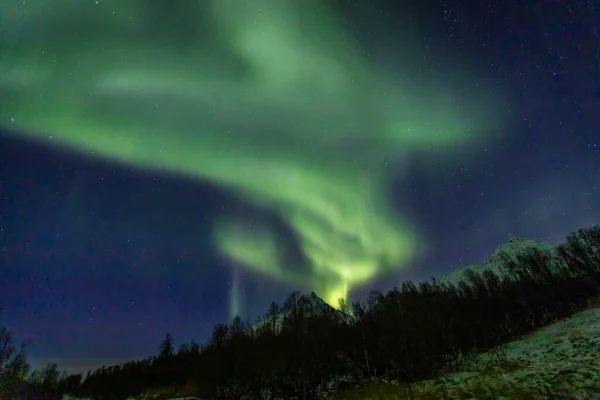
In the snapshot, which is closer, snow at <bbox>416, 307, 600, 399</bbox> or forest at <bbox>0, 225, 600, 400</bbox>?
snow at <bbox>416, 307, 600, 399</bbox>

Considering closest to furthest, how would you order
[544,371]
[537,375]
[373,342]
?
[537,375] → [544,371] → [373,342]

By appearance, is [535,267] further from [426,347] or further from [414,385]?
[414,385]

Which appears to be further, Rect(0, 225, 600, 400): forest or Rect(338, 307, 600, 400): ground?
Rect(0, 225, 600, 400): forest

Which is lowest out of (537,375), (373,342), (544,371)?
(537,375)

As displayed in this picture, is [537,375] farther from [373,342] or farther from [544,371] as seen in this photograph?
[373,342]

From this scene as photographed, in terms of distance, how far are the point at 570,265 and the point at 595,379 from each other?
93507mm

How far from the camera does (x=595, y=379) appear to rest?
22641mm

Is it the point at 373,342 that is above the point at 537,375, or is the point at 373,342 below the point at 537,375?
above

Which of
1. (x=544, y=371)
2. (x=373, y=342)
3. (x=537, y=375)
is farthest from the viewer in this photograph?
(x=373, y=342)

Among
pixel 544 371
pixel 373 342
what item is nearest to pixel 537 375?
pixel 544 371

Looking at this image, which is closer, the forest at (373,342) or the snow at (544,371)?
the snow at (544,371)

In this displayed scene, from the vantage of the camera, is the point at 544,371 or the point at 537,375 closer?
the point at 537,375

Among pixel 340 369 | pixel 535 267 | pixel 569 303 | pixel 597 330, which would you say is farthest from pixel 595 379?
pixel 535 267

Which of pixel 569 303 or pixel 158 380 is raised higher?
pixel 569 303
